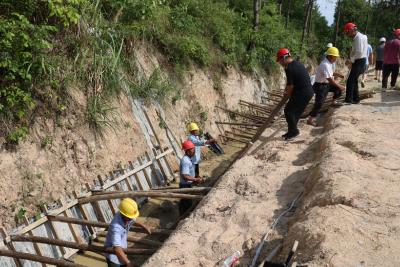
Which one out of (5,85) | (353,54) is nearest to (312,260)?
(5,85)

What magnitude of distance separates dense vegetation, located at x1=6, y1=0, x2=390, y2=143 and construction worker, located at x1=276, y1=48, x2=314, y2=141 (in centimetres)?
339

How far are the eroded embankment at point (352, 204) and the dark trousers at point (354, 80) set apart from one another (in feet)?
6.63

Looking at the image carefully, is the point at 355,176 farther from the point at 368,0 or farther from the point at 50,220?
the point at 368,0

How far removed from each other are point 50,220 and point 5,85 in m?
2.27

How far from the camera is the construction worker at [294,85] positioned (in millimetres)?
A: 6809

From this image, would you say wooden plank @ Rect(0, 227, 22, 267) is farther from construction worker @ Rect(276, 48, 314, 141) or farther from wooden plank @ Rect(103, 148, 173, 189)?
construction worker @ Rect(276, 48, 314, 141)

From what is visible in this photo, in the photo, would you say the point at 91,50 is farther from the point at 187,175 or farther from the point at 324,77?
the point at 324,77

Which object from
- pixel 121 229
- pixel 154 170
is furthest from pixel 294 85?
pixel 121 229

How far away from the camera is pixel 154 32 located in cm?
1055

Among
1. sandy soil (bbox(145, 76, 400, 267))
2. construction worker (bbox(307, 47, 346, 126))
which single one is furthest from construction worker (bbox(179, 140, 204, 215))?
construction worker (bbox(307, 47, 346, 126))

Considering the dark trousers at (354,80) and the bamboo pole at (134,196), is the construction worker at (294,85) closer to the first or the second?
the dark trousers at (354,80)

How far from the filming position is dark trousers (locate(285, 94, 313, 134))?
7.11 meters

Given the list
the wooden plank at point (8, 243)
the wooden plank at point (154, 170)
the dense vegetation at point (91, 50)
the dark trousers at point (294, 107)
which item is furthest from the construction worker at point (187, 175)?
the wooden plank at point (8, 243)

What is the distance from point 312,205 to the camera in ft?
15.3
